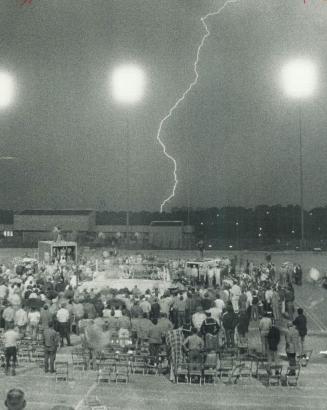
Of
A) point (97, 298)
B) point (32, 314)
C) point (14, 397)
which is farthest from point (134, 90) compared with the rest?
point (14, 397)

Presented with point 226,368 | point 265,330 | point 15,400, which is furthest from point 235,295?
point 15,400

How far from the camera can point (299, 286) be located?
87.4ft

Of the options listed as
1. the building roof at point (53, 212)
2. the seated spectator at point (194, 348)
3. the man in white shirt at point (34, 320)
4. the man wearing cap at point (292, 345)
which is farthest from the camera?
the building roof at point (53, 212)

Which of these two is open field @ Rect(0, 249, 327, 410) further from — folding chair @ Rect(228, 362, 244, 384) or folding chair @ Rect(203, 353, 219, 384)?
folding chair @ Rect(203, 353, 219, 384)

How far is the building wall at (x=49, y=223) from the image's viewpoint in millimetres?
61188

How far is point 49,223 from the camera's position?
60.7 meters

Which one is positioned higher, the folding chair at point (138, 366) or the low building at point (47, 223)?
the low building at point (47, 223)

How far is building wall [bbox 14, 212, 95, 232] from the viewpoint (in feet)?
201

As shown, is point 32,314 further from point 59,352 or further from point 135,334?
point 135,334

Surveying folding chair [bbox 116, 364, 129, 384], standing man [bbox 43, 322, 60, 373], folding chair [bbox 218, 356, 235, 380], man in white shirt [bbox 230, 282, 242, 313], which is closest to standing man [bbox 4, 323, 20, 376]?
standing man [bbox 43, 322, 60, 373]

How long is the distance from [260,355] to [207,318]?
124cm

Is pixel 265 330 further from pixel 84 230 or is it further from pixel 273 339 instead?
pixel 84 230

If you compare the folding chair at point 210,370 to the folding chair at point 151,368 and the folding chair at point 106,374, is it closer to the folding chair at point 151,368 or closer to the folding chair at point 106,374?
the folding chair at point 151,368

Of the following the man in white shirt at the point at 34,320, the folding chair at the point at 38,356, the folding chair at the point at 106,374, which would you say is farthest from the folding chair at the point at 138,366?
the man in white shirt at the point at 34,320
